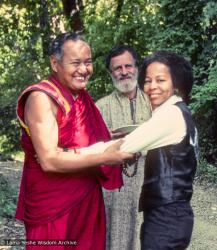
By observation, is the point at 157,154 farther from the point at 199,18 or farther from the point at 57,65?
the point at 199,18

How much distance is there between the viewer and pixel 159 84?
2.63 metres

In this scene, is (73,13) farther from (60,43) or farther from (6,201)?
(60,43)

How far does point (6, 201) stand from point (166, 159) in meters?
4.04

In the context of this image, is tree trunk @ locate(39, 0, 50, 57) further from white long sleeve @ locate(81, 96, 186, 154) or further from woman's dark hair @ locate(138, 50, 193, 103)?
white long sleeve @ locate(81, 96, 186, 154)

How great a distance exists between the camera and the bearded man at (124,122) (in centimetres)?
387

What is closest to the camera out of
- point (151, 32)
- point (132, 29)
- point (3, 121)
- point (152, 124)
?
point (152, 124)

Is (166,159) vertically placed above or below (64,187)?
above

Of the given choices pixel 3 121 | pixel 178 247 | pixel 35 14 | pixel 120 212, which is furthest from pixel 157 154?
pixel 3 121

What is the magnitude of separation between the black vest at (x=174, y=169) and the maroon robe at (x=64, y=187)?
1.52 ft

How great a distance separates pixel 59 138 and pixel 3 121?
44.2 ft

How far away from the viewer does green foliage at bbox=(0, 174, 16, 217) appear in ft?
18.8

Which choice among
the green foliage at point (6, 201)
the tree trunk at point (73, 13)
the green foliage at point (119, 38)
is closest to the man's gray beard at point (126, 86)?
the green foliage at point (6, 201)

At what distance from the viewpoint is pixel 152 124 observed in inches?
95.7

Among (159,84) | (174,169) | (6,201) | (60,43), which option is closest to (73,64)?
(60,43)
